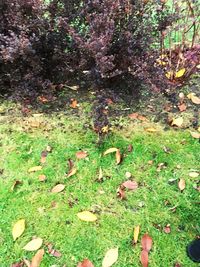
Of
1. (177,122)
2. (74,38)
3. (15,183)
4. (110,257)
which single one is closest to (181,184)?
(177,122)

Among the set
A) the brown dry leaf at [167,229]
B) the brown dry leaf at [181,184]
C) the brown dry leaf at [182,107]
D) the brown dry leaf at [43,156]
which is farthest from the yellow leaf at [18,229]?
the brown dry leaf at [182,107]

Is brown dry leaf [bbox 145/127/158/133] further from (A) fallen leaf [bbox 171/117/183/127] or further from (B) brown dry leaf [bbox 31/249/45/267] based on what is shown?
(B) brown dry leaf [bbox 31/249/45/267]

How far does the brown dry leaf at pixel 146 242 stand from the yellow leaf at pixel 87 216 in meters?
0.38

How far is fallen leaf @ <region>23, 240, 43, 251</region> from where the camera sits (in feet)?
8.00

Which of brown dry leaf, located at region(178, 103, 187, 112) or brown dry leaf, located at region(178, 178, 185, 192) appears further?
brown dry leaf, located at region(178, 103, 187, 112)

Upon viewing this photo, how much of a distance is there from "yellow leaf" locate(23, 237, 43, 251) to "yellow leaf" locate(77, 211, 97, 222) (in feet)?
1.10

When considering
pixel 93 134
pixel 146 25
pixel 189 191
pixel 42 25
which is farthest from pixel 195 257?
pixel 42 25

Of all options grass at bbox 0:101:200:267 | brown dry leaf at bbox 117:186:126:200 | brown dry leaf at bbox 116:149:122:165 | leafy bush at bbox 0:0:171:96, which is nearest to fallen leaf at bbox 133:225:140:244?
grass at bbox 0:101:200:267

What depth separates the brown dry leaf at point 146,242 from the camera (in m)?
2.44

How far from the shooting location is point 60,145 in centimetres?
316

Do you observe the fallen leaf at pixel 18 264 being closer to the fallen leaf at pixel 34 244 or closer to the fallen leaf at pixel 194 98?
the fallen leaf at pixel 34 244

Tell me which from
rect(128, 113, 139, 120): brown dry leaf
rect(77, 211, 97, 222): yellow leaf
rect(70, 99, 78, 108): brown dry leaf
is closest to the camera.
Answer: rect(77, 211, 97, 222): yellow leaf

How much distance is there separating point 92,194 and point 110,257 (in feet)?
1.80

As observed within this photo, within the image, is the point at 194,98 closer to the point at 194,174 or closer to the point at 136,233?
the point at 194,174
